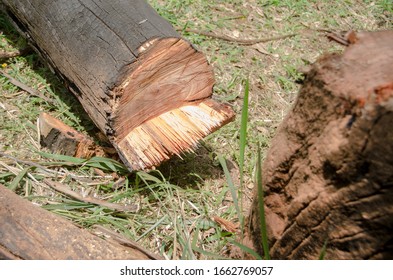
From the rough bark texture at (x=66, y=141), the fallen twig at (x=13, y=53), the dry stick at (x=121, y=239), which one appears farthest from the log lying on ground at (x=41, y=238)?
the fallen twig at (x=13, y=53)

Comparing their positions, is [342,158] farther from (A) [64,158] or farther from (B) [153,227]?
(A) [64,158]

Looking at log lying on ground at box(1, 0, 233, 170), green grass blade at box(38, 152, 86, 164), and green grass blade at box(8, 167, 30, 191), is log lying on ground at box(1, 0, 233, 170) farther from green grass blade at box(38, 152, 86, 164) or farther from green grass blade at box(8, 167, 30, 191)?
green grass blade at box(8, 167, 30, 191)

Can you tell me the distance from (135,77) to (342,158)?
1211 millimetres

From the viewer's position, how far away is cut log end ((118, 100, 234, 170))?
2340 millimetres

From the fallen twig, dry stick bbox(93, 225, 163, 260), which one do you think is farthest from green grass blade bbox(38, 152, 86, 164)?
the fallen twig

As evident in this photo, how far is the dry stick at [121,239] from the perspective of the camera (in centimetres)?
202

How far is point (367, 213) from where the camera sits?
135 cm

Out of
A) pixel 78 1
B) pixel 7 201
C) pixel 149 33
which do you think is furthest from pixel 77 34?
pixel 7 201

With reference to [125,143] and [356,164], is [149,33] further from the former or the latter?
[356,164]

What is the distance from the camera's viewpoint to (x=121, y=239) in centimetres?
207

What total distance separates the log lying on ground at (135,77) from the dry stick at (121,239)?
337 millimetres

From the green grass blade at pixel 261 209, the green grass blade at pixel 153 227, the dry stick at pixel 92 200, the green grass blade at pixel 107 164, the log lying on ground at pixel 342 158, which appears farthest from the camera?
the green grass blade at pixel 107 164

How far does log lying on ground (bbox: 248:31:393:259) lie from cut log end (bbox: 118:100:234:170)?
800 mm

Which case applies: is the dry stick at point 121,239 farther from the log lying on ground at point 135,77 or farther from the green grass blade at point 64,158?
the green grass blade at point 64,158
